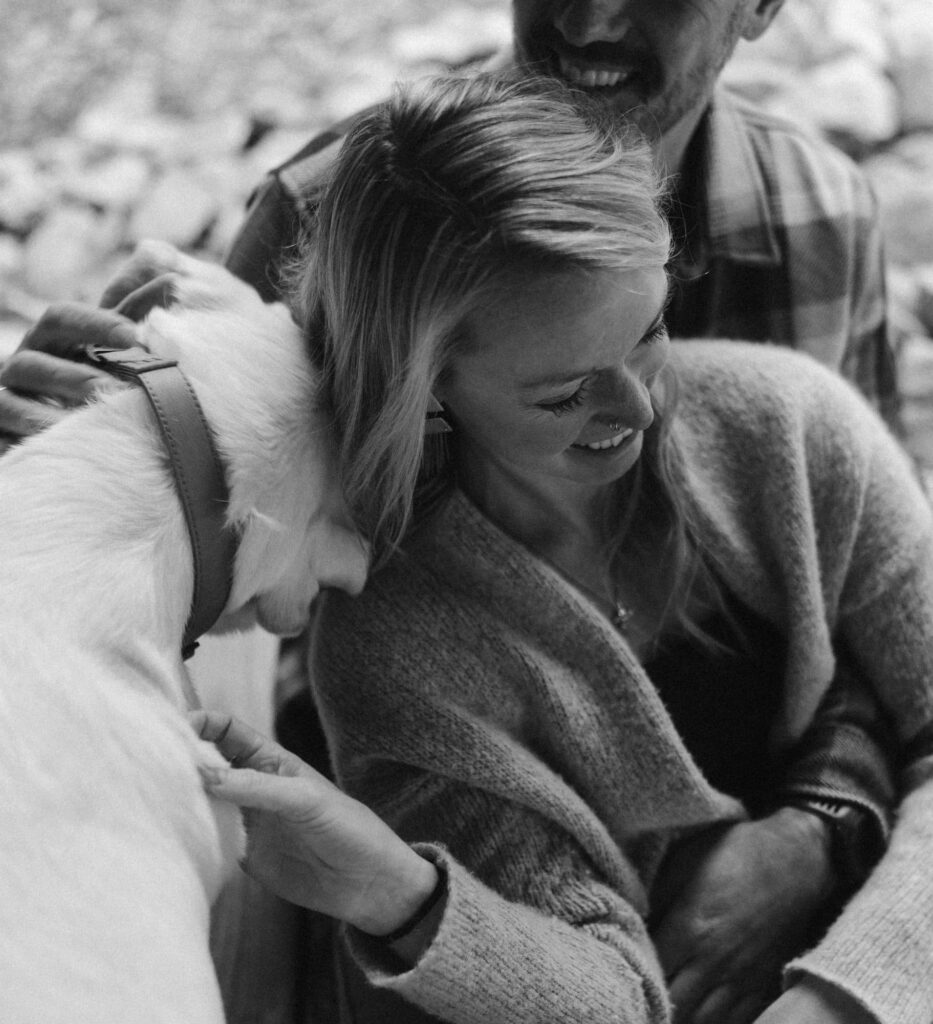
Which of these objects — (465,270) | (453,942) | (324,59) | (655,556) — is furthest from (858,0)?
(453,942)

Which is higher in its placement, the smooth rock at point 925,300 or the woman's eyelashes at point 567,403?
the woman's eyelashes at point 567,403

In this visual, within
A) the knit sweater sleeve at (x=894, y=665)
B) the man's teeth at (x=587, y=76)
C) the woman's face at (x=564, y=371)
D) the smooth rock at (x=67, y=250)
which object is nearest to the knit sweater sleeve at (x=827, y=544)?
the knit sweater sleeve at (x=894, y=665)

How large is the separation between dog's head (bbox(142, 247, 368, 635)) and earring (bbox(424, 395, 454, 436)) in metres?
0.07

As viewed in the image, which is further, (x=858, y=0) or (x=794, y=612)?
(x=858, y=0)

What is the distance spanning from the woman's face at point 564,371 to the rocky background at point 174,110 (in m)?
0.92

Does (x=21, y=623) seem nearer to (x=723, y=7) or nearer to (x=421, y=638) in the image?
(x=421, y=638)

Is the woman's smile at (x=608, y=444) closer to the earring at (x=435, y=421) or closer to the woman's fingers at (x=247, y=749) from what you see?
the earring at (x=435, y=421)

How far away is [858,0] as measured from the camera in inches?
74.6

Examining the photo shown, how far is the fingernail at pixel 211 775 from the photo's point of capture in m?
0.63

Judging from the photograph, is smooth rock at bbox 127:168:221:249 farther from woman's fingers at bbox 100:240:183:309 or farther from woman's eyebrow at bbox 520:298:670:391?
woman's eyebrow at bbox 520:298:670:391

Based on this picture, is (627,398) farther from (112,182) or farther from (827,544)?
(112,182)

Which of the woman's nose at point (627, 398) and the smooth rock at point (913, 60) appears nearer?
the woman's nose at point (627, 398)

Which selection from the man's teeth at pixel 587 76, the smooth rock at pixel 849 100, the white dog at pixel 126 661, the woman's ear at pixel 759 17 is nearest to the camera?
the white dog at pixel 126 661

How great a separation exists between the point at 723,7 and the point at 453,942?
29.9 inches
